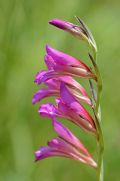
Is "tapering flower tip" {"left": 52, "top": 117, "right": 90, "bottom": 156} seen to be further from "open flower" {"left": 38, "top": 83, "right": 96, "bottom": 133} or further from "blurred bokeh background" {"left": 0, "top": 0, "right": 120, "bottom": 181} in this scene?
"blurred bokeh background" {"left": 0, "top": 0, "right": 120, "bottom": 181}

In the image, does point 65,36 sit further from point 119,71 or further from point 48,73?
point 48,73

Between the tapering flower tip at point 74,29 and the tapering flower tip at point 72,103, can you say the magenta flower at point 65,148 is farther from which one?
the tapering flower tip at point 74,29

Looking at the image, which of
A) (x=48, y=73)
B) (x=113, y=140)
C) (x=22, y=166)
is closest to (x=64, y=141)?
(x=48, y=73)

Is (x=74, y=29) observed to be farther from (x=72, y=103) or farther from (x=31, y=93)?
(x=31, y=93)

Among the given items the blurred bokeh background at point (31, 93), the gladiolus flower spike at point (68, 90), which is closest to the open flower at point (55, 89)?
the gladiolus flower spike at point (68, 90)

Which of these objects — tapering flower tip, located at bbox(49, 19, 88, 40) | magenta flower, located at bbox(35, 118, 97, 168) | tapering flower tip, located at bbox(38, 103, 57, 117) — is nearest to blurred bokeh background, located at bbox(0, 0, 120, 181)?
magenta flower, located at bbox(35, 118, 97, 168)
